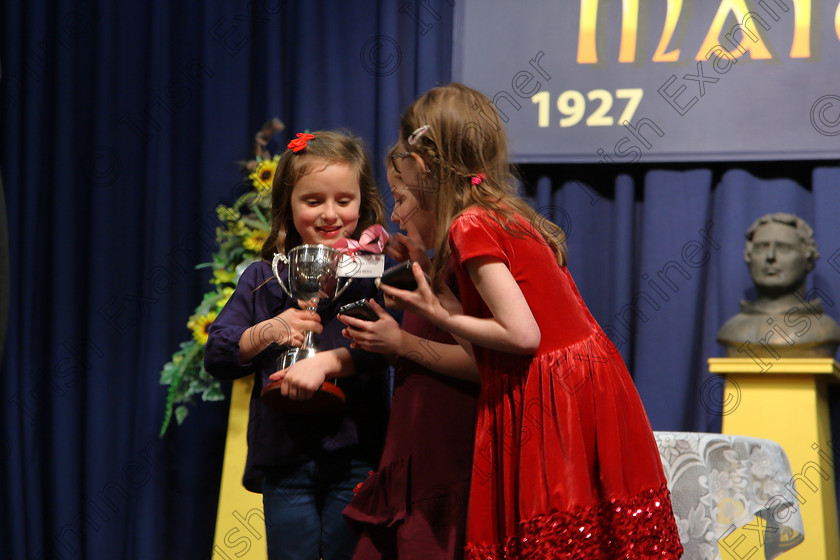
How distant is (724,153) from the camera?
2986mm

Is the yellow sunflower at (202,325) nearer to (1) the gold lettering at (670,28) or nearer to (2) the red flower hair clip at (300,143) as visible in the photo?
(2) the red flower hair clip at (300,143)

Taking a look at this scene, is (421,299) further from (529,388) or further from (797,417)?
(797,417)

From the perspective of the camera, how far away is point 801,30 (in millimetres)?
2939

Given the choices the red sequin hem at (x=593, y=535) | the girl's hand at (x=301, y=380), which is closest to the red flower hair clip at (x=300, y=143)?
the girl's hand at (x=301, y=380)

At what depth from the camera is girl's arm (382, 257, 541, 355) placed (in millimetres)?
1267

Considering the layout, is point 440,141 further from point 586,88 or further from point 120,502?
point 120,502

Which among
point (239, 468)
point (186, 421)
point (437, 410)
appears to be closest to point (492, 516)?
point (437, 410)

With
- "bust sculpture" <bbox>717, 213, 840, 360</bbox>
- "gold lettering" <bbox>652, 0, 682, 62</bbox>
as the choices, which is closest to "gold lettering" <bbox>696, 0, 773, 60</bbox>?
"gold lettering" <bbox>652, 0, 682, 62</bbox>

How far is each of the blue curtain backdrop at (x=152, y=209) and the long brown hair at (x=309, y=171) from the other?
159cm

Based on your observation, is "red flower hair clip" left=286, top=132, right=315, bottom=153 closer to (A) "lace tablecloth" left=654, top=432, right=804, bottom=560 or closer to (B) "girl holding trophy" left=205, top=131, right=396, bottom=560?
(B) "girl holding trophy" left=205, top=131, right=396, bottom=560

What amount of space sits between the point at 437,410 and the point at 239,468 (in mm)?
1494

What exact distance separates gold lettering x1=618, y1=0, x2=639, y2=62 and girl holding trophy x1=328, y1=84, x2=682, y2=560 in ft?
6.04

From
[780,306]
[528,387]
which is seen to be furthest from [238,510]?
[780,306]

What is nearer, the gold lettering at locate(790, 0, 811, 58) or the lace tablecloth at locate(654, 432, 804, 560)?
the lace tablecloth at locate(654, 432, 804, 560)
